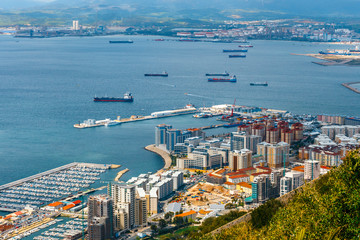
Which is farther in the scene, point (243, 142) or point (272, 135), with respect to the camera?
point (272, 135)

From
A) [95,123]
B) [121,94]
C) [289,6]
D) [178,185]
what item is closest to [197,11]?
[289,6]

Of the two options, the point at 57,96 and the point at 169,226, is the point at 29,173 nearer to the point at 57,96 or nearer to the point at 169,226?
the point at 169,226

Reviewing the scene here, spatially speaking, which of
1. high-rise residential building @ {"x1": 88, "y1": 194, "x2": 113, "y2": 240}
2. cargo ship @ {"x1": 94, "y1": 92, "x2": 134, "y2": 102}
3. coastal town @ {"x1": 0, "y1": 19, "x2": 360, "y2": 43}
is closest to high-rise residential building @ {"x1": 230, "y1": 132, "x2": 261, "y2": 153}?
high-rise residential building @ {"x1": 88, "y1": 194, "x2": 113, "y2": 240}

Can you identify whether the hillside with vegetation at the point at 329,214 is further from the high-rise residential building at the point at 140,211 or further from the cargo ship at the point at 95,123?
the cargo ship at the point at 95,123

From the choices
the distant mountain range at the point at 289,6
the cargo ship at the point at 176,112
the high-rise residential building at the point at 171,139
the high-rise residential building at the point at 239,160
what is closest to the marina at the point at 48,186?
the high-rise residential building at the point at 171,139

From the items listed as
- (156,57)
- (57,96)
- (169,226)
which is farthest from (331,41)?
(169,226)

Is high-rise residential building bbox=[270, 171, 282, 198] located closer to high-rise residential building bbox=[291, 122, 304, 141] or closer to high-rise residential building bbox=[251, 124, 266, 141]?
high-rise residential building bbox=[251, 124, 266, 141]

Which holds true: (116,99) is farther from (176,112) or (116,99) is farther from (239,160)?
(239,160)
